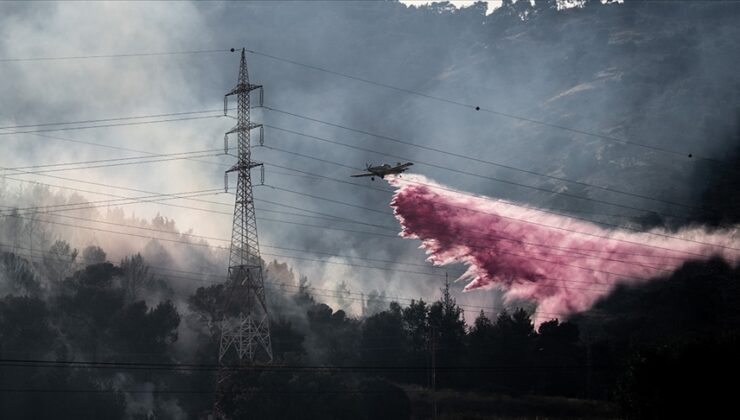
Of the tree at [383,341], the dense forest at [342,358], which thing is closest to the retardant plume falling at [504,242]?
the dense forest at [342,358]

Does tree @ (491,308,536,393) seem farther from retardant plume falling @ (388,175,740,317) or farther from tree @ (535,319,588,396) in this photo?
retardant plume falling @ (388,175,740,317)

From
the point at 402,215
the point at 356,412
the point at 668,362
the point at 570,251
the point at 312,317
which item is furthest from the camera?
the point at 312,317

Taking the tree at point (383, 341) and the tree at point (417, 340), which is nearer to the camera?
the tree at point (417, 340)

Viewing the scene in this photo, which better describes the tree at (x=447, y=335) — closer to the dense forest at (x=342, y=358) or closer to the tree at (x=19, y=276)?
the dense forest at (x=342, y=358)

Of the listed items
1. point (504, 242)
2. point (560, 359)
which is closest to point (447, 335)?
point (560, 359)

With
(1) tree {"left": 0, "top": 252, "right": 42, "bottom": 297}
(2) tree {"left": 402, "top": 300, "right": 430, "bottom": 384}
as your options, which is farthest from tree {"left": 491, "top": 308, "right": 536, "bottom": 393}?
(1) tree {"left": 0, "top": 252, "right": 42, "bottom": 297}

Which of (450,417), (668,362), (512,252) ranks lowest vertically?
(450,417)

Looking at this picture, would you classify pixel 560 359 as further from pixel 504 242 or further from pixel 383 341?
pixel 504 242

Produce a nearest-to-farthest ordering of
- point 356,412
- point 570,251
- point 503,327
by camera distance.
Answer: point 356,412 → point 570,251 → point 503,327

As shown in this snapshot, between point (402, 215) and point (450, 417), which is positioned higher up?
point (402, 215)

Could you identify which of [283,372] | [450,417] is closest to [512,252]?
[450,417]

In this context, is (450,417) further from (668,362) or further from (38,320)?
(38,320)
